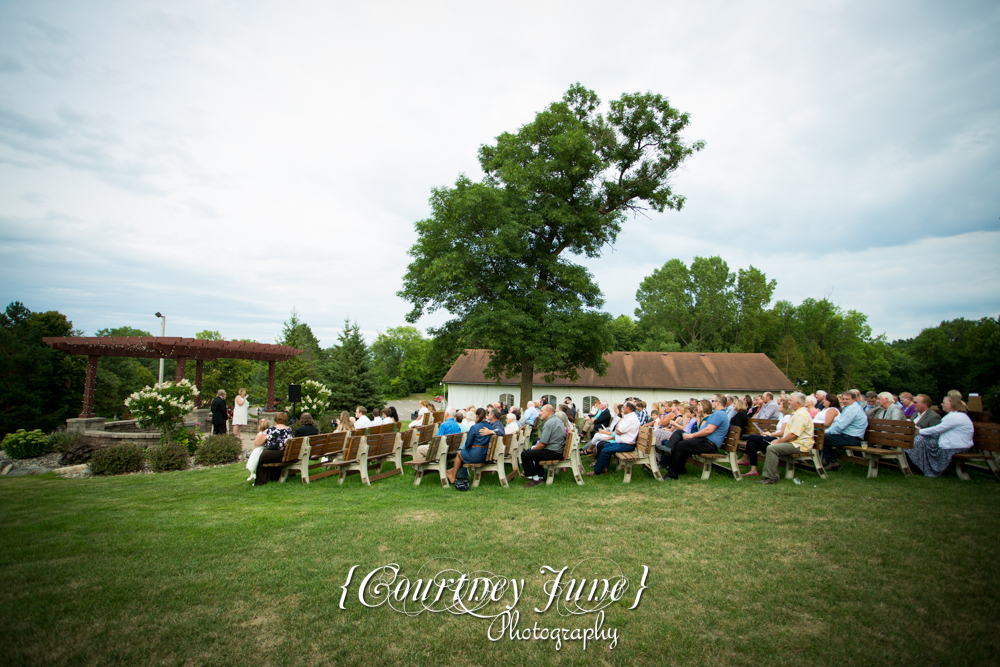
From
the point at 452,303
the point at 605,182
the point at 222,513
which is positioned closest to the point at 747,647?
the point at 222,513

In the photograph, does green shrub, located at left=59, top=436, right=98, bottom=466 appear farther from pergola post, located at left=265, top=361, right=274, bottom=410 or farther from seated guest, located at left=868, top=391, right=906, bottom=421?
seated guest, located at left=868, top=391, right=906, bottom=421

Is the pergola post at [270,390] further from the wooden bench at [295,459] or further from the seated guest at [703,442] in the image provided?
the seated guest at [703,442]

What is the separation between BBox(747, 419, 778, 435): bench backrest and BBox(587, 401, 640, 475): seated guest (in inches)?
107

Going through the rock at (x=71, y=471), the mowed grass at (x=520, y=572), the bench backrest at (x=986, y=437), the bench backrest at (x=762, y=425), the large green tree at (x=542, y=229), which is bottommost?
the rock at (x=71, y=471)

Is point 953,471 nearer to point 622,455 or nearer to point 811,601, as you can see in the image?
point 622,455

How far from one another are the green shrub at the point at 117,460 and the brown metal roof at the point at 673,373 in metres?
26.7

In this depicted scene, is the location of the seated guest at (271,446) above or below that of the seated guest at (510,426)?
below

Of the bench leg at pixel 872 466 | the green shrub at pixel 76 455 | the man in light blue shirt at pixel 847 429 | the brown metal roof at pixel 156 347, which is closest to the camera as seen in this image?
the bench leg at pixel 872 466

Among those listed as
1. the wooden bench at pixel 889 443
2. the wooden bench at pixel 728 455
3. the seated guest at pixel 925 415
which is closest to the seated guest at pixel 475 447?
the wooden bench at pixel 728 455

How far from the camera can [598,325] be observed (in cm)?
2144

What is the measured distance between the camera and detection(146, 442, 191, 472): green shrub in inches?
424

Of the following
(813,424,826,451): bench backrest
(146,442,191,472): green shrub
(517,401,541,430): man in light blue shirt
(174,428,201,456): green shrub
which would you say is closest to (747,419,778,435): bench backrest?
(813,424,826,451): bench backrest

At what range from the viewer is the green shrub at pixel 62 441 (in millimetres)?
14086

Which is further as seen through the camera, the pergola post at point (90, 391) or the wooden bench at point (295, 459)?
the pergola post at point (90, 391)
